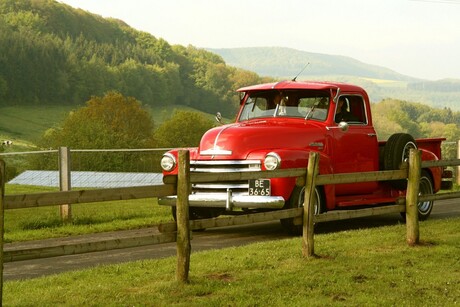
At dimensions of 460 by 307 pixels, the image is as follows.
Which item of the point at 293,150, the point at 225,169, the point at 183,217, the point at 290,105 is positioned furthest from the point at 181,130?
the point at 183,217

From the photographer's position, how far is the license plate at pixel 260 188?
13977 mm

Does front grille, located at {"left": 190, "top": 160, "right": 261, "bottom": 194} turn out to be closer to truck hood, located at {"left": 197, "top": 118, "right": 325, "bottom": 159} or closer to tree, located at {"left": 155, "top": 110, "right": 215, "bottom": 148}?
truck hood, located at {"left": 197, "top": 118, "right": 325, "bottom": 159}

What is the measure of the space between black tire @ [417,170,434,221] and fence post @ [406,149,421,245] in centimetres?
446

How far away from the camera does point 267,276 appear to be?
9.60m

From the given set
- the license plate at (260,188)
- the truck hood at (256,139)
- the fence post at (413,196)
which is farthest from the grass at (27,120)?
the fence post at (413,196)

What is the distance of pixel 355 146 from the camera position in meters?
15.7

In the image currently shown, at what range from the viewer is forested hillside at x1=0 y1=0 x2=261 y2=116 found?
14488 cm

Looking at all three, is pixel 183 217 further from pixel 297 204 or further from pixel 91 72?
pixel 91 72

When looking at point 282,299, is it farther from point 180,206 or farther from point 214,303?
point 180,206

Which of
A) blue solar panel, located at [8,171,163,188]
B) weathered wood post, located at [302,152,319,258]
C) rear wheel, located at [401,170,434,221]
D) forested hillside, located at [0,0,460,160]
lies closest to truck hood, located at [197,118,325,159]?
rear wheel, located at [401,170,434,221]

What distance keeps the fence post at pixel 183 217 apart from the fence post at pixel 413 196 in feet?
14.0

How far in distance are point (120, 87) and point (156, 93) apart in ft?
23.4

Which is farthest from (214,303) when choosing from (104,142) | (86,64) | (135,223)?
(86,64)

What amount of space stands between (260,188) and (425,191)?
4.53 metres
